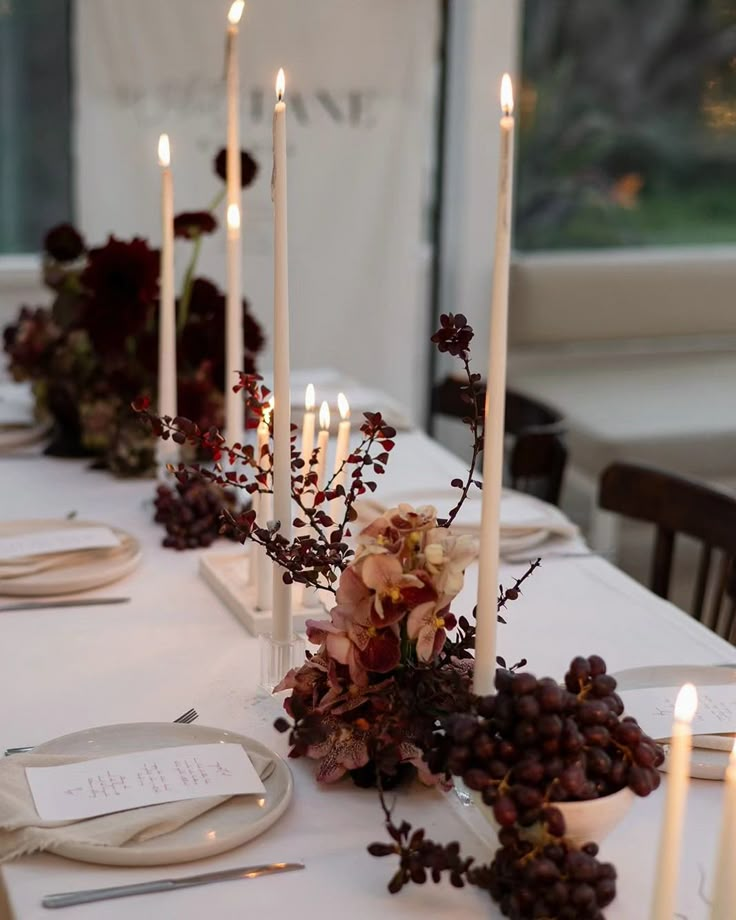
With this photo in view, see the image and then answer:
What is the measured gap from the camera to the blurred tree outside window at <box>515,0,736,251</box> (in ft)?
14.8

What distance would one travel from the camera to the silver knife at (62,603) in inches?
64.2

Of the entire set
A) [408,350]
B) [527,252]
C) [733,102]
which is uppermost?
[733,102]

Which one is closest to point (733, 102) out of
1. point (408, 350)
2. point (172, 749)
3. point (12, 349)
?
point (408, 350)

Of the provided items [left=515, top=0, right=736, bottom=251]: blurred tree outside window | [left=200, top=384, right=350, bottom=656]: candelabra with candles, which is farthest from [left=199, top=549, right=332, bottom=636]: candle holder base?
[left=515, top=0, right=736, bottom=251]: blurred tree outside window

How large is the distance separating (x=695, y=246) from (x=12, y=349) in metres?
3.08

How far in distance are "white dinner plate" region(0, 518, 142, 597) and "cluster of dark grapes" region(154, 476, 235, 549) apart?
0.21 ft

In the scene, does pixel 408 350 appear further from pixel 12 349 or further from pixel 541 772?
pixel 541 772

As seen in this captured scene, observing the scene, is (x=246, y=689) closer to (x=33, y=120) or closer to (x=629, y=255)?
(x=33, y=120)

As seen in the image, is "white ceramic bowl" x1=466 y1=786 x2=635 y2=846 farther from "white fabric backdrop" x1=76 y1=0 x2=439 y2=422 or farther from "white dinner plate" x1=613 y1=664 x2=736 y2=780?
"white fabric backdrop" x1=76 y1=0 x2=439 y2=422

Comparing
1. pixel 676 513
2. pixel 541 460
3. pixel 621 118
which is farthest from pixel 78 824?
pixel 621 118

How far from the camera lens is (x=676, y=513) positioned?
2004 mm

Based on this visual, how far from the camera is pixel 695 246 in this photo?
15.8 ft

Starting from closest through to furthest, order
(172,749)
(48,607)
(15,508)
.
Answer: (172,749) → (48,607) → (15,508)

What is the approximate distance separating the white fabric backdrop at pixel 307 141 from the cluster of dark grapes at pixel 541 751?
11.3ft
